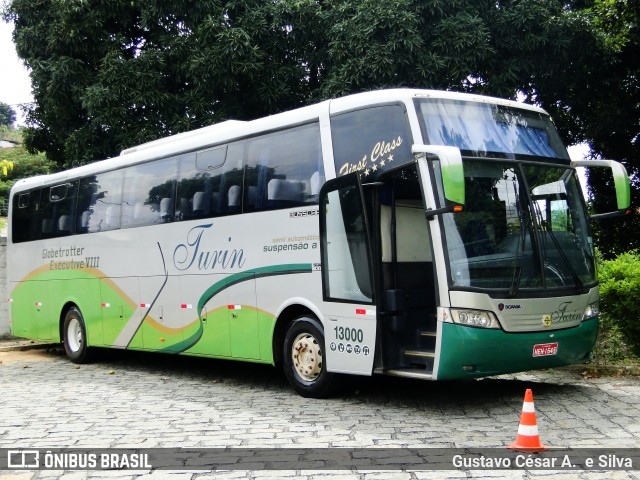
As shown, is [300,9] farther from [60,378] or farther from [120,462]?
[120,462]

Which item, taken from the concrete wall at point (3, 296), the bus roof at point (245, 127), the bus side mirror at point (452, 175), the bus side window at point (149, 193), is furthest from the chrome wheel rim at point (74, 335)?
the bus side mirror at point (452, 175)

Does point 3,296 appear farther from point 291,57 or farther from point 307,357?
point 307,357

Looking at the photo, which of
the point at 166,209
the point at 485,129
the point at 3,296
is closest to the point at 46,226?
the point at 3,296

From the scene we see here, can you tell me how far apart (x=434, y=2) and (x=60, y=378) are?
9.96 meters

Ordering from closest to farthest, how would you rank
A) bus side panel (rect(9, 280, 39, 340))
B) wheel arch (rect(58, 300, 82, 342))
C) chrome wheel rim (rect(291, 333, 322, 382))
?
chrome wheel rim (rect(291, 333, 322, 382)), wheel arch (rect(58, 300, 82, 342)), bus side panel (rect(9, 280, 39, 340))

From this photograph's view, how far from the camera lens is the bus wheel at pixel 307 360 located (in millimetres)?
10162

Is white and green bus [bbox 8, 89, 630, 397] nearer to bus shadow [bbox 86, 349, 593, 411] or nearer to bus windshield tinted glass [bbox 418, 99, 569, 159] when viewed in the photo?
bus windshield tinted glass [bbox 418, 99, 569, 159]

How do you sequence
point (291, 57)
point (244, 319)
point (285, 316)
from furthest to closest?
1. point (291, 57)
2. point (244, 319)
3. point (285, 316)

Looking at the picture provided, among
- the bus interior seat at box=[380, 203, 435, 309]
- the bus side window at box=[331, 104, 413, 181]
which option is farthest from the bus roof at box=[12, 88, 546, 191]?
the bus interior seat at box=[380, 203, 435, 309]

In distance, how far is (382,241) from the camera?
9.45m

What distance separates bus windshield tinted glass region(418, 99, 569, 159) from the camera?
916 centimetres

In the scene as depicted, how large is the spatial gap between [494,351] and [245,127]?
4.95 m

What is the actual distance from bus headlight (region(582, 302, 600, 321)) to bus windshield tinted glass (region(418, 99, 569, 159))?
71.6 inches

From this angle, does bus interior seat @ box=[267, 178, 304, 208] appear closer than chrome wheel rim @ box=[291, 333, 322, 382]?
No
